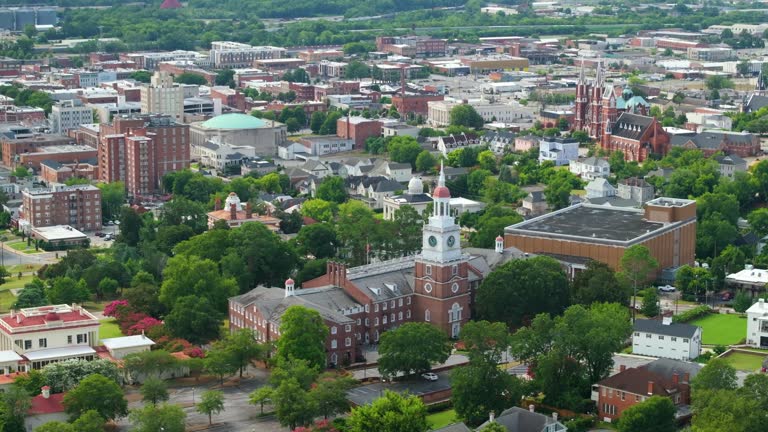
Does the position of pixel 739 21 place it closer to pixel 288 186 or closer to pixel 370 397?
pixel 288 186

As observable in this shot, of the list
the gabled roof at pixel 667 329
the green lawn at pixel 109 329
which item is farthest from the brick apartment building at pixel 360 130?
the gabled roof at pixel 667 329

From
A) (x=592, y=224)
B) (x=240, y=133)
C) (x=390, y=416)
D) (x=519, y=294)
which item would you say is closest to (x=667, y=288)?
(x=592, y=224)

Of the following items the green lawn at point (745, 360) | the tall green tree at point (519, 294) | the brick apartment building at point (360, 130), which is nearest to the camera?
the green lawn at point (745, 360)

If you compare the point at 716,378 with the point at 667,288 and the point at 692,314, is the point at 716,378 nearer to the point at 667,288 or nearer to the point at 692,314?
the point at 692,314

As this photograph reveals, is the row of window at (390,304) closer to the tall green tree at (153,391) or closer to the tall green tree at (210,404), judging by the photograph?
the tall green tree at (210,404)

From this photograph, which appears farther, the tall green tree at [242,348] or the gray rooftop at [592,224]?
the gray rooftop at [592,224]

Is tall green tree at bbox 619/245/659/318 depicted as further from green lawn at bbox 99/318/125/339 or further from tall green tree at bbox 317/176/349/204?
tall green tree at bbox 317/176/349/204

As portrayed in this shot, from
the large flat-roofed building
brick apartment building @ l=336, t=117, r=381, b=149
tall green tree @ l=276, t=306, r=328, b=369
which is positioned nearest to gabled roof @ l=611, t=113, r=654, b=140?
brick apartment building @ l=336, t=117, r=381, b=149
